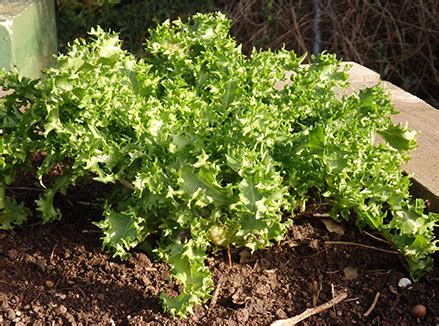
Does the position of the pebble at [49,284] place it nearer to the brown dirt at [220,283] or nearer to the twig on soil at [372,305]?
the brown dirt at [220,283]

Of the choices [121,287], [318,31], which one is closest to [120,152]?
[121,287]

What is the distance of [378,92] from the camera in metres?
3.07

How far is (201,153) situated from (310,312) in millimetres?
636

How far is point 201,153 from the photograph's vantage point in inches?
102

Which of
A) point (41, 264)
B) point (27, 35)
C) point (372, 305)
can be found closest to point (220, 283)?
point (372, 305)

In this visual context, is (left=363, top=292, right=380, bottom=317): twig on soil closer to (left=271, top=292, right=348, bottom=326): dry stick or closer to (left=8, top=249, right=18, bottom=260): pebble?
(left=271, top=292, right=348, bottom=326): dry stick

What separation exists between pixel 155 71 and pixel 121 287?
2.94 feet

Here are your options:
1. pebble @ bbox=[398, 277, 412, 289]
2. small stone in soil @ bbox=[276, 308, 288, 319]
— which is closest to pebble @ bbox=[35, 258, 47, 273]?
small stone in soil @ bbox=[276, 308, 288, 319]

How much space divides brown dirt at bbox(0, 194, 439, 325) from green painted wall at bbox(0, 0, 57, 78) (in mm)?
1718

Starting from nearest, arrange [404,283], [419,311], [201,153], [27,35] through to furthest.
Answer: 1. [201,153]
2. [419,311]
3. [404,283]
4. [27,35]

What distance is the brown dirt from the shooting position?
2662 millimetres

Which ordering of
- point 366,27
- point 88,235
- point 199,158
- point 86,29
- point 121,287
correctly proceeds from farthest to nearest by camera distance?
point 86,29 < point 366,27 < point 88,235 < point 121,287 < point 199,158

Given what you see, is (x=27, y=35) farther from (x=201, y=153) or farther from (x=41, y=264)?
(x=201, y=153)

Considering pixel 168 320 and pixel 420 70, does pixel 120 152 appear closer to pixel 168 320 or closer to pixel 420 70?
pixel 168 320
